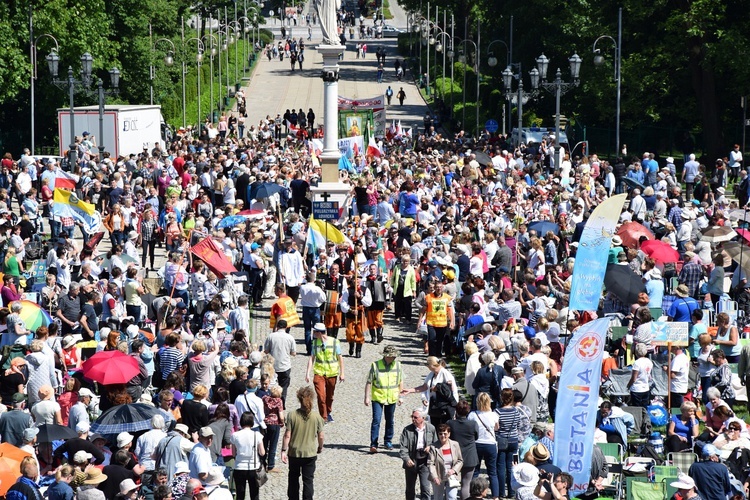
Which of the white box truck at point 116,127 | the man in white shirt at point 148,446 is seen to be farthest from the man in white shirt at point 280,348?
the white box truck at point 116,127

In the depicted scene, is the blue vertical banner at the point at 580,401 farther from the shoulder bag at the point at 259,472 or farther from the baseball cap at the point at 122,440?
the baseball cap at the point at 122,440

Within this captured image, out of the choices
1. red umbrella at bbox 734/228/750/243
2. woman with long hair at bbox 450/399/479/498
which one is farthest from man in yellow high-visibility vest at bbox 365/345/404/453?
red umbrella at bbox 734/228/750/243

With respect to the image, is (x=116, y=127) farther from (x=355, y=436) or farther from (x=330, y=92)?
(x=355, y=436)

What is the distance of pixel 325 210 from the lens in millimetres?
33156

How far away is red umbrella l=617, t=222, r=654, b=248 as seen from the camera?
88.2ft

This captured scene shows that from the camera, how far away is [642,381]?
65.5ft

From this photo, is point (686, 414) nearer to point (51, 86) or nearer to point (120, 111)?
point (120, 111)

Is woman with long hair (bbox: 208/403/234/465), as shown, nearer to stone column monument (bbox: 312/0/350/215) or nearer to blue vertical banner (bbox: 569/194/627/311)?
blue vertical banner (bbox: 569/194/627/311)

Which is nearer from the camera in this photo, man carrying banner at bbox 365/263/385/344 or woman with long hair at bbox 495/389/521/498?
woman with long hair at bbox 495/389/521/498

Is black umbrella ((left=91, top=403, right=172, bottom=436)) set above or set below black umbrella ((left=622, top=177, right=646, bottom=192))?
below

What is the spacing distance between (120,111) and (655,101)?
18217 millimetres

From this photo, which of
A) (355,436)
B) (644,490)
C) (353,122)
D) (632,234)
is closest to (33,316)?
(355,436)

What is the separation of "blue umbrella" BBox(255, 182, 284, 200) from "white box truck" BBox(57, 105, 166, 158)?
1176cm

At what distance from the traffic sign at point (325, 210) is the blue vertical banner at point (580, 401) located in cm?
1693
